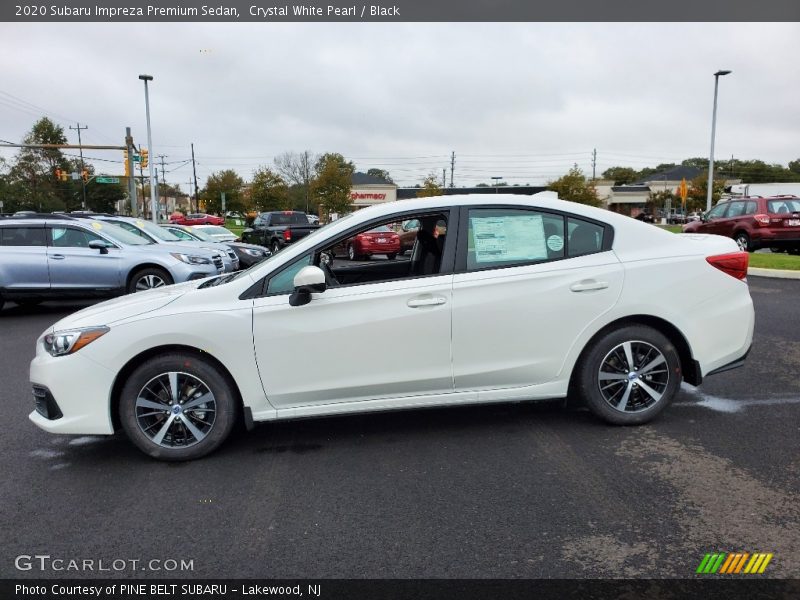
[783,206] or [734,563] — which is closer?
[734,563]

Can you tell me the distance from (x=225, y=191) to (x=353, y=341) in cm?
8364

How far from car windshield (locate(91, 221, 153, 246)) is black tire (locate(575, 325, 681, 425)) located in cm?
972

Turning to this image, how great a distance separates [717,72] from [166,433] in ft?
104

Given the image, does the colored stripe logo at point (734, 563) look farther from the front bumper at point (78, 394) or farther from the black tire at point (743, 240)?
the black tire at point (743, 240)

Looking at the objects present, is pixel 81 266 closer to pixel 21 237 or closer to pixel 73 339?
pixel 21 237

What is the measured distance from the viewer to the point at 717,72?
2858 cm

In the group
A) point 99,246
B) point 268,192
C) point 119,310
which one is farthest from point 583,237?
point 268,192

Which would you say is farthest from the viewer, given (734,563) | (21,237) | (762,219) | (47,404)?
(762,219)

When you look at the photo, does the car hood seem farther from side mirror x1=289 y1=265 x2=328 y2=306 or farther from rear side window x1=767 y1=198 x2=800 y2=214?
rear side window x1=767 y1=198 x2=800 y2=214

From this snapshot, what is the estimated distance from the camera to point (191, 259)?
11711mm

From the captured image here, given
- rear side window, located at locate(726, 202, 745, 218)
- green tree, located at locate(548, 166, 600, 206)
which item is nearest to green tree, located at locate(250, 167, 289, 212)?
green tree, located at locate(548, 166, 600, 206)

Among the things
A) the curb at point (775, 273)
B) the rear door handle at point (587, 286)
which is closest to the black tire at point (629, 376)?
the rear door handle at point (587, 286)

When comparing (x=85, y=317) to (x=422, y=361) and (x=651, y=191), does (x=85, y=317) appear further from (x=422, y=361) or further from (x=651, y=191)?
(x=651, y=191)
